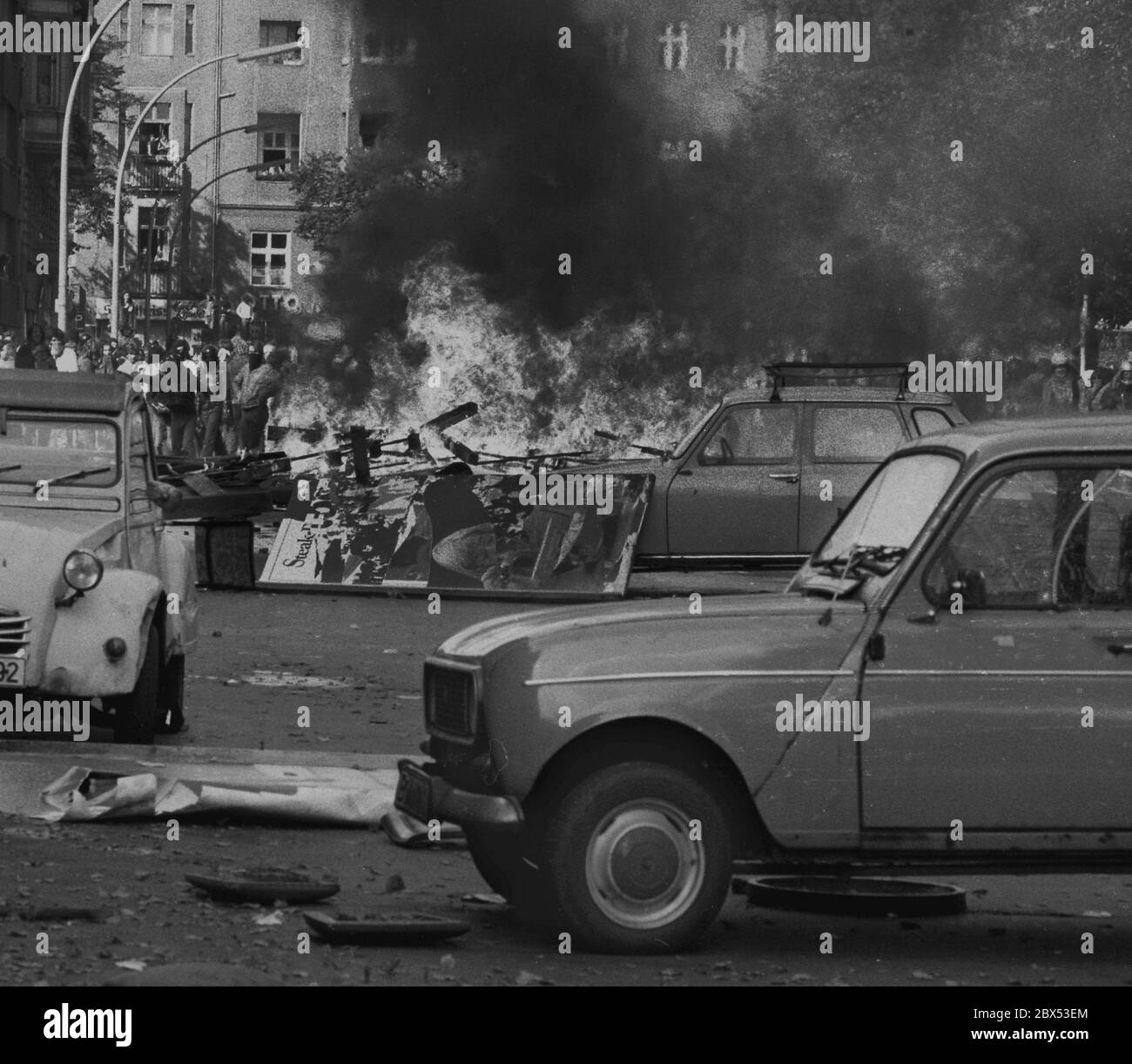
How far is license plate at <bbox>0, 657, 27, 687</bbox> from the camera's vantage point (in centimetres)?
1089

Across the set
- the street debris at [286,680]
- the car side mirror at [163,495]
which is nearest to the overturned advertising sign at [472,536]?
the street debris at [286,680]

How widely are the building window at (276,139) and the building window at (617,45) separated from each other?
22.2 m

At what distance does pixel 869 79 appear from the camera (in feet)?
112

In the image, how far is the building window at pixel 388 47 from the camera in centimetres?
3045

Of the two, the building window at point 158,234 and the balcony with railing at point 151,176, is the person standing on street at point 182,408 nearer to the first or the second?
the balcony with railing at point 151,176

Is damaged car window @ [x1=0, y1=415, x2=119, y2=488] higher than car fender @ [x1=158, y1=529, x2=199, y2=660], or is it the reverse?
damaged car window @ [x1=0, y1=415, x2=119, y2=488]

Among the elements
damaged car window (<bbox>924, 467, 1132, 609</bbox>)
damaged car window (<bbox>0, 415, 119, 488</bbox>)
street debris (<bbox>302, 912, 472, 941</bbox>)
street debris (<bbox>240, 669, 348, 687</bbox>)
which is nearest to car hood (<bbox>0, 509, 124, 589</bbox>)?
damaged car window (<bbox>0, 415, 119, 488</bbox>)

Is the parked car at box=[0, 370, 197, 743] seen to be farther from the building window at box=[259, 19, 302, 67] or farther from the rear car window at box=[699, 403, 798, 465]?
the building window at box=[259, 19, 302, 67]

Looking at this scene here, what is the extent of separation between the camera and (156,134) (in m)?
72.2

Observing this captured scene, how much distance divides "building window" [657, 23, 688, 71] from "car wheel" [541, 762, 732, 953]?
980 inches
